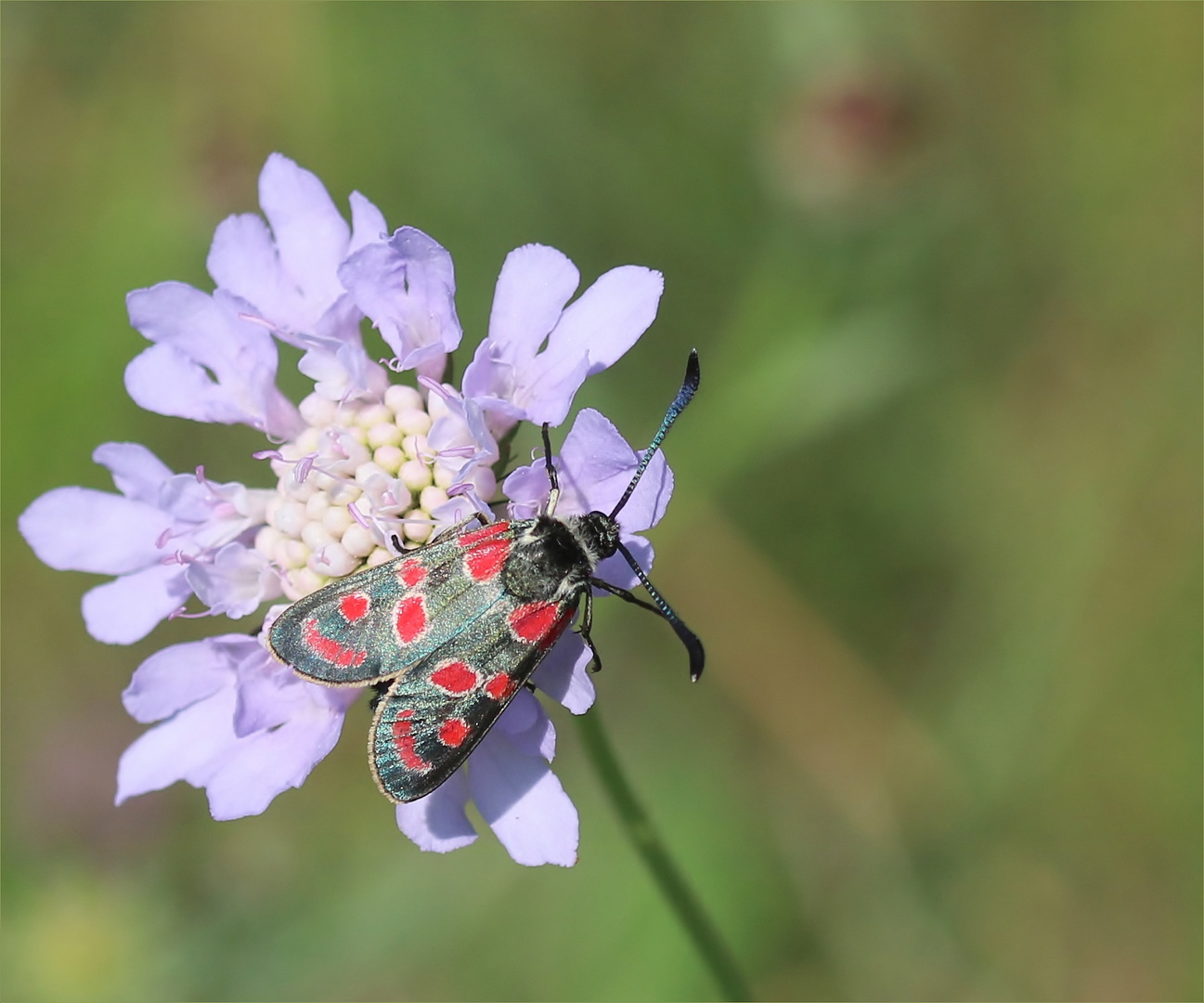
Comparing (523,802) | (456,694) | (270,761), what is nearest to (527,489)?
(456,694)

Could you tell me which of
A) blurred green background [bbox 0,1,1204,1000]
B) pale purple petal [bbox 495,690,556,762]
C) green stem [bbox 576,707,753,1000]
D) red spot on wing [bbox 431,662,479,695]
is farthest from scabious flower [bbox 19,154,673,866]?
blurred green background [bbox 0,1,1204,1000]

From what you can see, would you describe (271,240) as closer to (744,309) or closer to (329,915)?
(744,309)

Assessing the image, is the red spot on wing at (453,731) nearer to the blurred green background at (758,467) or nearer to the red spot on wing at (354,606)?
the red spot on wing at (354,606)

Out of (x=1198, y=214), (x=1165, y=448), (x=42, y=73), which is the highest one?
(x=42, y=73)

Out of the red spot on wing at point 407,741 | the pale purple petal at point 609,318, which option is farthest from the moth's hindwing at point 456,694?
the pale purple petal at point 609,318

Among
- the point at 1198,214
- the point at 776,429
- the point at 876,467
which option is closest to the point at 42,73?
the point at 776,429

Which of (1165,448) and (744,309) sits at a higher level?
(744,309)

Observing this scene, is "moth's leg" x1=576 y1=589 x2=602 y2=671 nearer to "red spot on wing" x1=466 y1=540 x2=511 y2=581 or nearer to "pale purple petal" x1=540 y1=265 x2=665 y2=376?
"red spot on wing" x1=466 y1=540 x2=511 y2=581
